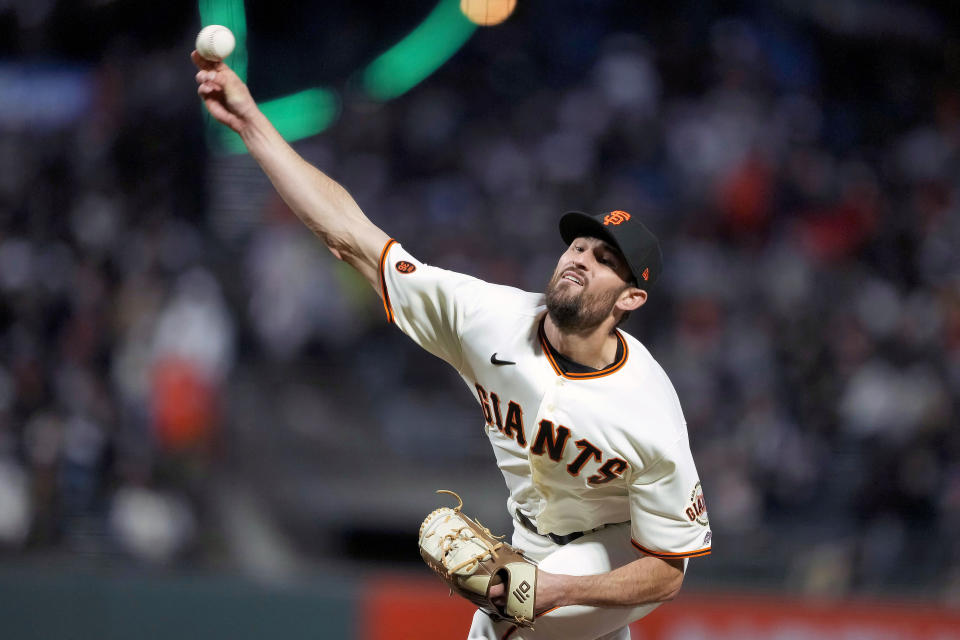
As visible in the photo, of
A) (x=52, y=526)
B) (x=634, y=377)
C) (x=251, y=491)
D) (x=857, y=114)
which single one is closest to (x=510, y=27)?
(x=857, y=114)

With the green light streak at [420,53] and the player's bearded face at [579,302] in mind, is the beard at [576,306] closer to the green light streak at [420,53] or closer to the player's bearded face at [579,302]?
the player's bearded face at [579,302]

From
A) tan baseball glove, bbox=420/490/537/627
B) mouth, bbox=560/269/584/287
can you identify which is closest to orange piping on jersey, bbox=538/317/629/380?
mouth, bbox=560/269/584/287

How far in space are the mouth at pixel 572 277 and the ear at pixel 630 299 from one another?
159 mm

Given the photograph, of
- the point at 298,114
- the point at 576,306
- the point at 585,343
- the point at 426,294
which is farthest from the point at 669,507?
the point at 298,114

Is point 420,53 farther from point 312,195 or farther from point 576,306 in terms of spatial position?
point 576,306

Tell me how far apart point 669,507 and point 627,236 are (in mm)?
901

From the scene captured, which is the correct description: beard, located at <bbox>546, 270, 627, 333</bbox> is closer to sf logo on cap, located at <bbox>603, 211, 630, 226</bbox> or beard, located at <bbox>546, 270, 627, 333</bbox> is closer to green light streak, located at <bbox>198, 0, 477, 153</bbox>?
sf logo on cap, located at <bbox>603, 211, 630, 226</bbox>

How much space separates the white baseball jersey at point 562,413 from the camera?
12.0 ft

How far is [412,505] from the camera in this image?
8.85 metres

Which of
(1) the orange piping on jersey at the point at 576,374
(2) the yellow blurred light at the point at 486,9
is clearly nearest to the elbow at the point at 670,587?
(1) the orange piping on jersey at the point at 576,374

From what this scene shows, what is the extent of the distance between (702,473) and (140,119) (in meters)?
6.24

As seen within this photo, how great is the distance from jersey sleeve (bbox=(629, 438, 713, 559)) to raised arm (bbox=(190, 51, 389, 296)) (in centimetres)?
115

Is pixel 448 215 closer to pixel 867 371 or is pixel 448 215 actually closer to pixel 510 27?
pixel 510 27

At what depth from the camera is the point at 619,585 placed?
3729 millimetres
